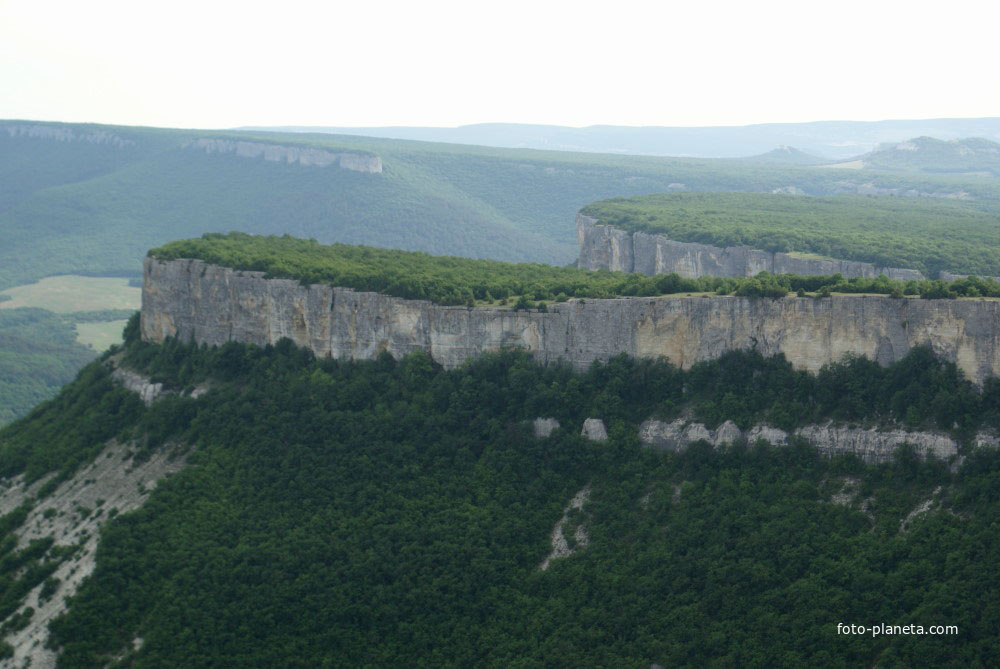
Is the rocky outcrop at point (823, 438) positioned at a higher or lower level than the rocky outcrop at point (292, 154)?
lower

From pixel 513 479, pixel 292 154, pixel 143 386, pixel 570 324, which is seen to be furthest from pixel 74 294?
pixel 513 479

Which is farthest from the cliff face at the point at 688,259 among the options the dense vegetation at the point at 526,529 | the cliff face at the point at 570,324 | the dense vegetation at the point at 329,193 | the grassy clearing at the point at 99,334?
the dense vegetation at the point at 329,193

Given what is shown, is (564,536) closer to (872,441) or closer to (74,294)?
(872,441)

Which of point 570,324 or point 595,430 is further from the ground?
point 570,324

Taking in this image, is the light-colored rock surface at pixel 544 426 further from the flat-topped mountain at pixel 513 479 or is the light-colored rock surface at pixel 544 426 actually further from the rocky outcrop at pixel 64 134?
the rocky outcrop at pixel 64 134

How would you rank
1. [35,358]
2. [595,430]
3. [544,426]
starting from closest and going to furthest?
[595,430]
[544,426]
[35,358]

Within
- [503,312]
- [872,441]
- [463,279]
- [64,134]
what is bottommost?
[872,441]
